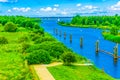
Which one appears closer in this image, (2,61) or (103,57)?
(2,61)

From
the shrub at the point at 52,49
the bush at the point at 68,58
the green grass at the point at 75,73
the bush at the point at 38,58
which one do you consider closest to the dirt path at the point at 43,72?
the green grass at the point at 75,73

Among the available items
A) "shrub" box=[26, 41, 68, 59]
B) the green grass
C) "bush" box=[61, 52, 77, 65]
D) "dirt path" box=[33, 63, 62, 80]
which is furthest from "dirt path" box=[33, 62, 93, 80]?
"shrub" box=[26, 41, 68, 59]

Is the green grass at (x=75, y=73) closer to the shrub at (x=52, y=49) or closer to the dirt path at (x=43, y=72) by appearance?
the dirt path at (x=43, y=72)

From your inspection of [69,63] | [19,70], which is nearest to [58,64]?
[69,63]

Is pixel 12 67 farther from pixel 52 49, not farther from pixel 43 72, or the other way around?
pixel 52 49

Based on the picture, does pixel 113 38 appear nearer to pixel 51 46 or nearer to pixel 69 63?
pixel 51 46

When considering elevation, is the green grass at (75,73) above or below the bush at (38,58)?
below

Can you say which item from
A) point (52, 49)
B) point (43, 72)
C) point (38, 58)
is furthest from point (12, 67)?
point (52, 49)

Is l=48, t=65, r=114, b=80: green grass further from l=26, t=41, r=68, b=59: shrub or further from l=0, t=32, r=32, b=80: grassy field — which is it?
l=26, t=41, r=68, b=59: shrub
